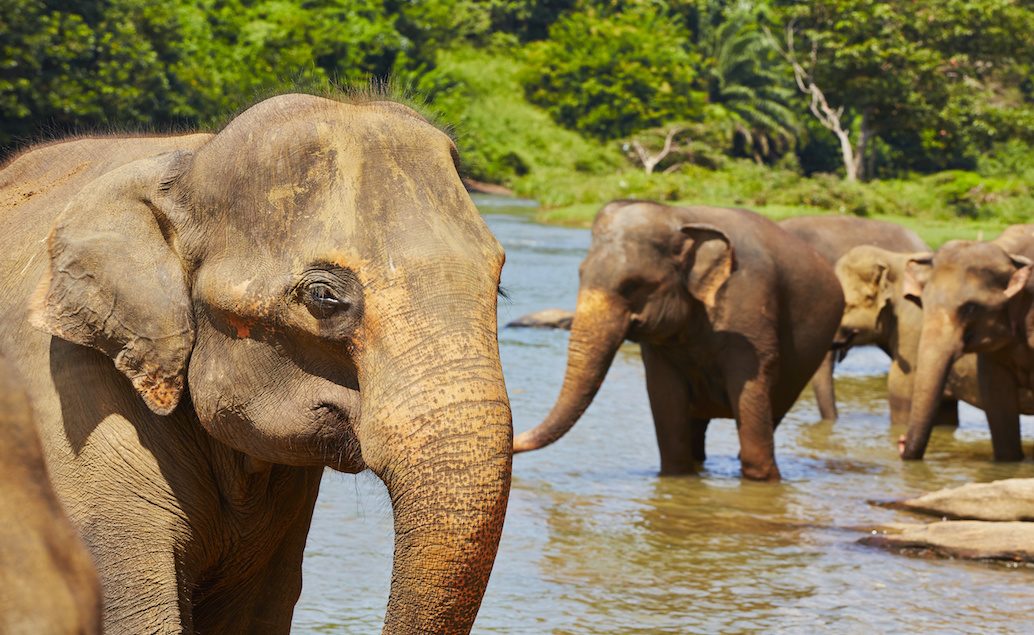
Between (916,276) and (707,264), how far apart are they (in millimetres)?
1841

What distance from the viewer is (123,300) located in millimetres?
2965

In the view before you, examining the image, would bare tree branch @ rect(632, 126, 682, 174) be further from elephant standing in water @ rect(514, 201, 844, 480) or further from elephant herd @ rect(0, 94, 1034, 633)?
elephant herd @ rect(0, 94, 1034, 633)

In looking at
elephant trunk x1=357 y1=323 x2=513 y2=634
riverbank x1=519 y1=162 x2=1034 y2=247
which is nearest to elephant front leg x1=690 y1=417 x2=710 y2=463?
elephant trunk x1=357 y1=323 x2=513 y2=634

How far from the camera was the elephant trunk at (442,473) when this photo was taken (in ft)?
8.34

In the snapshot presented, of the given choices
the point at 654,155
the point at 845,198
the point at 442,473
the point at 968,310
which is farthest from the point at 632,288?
the point at 654,155

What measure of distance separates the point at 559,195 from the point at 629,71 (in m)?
18.7

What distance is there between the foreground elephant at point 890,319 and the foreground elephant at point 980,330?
1213 millimetres

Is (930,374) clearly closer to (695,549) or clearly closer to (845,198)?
(695,549)

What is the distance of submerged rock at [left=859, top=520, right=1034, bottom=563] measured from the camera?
6141 millimetres

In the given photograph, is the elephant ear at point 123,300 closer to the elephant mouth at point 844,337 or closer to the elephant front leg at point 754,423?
the elephant front leg at point 754,423

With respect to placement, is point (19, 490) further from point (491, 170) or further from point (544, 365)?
point (491, 170)

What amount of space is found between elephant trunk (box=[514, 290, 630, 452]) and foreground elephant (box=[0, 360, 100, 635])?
21.7ft

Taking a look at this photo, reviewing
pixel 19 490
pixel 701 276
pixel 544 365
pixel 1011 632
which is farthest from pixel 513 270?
pixel 19 490

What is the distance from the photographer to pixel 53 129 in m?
4.13
